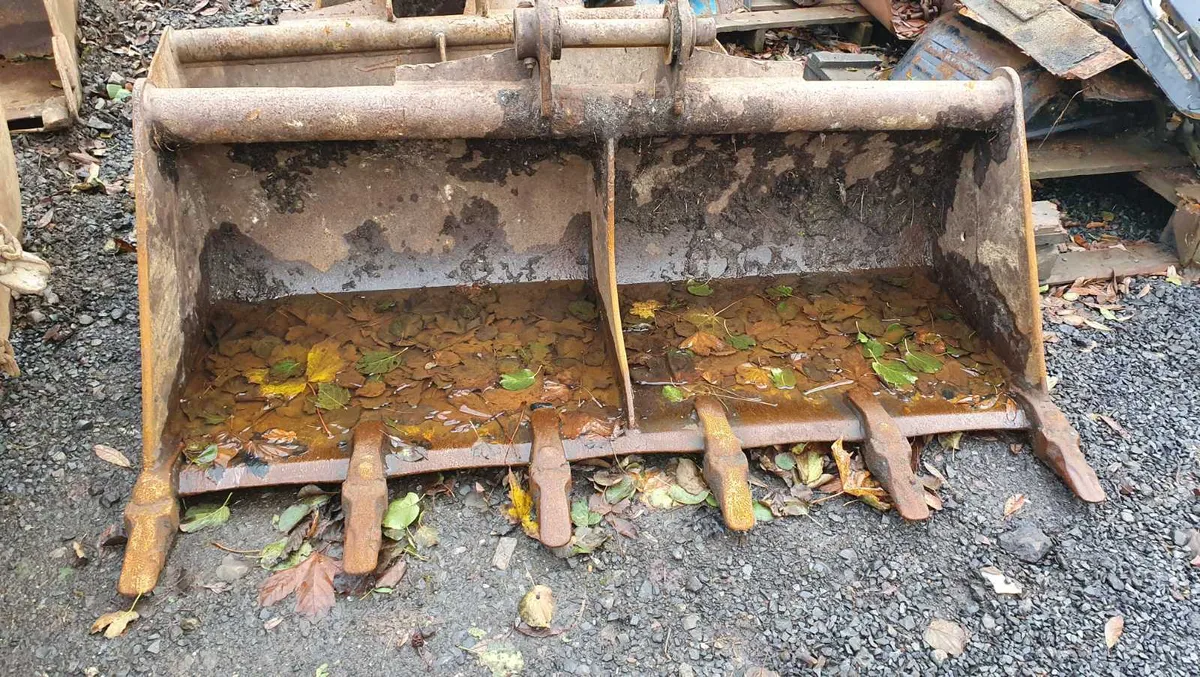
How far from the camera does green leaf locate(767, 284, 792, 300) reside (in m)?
3.05

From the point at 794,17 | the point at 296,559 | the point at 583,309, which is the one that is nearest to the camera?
the point at 296,559

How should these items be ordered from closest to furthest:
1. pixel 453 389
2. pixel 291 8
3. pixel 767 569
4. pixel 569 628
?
1. pixel 569 628
2. pixel 767 569
3. pixel 453 389
4. pixel 291 8

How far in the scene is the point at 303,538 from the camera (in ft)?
7.55

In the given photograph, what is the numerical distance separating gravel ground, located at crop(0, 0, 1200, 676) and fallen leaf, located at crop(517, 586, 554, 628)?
32mm

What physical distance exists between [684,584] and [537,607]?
419mm

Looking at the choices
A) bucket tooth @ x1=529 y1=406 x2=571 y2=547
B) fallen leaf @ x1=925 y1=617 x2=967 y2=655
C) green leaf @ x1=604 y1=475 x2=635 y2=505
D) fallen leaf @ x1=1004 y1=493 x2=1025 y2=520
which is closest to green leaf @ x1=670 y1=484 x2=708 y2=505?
green leaf @ x1=604 y1=475 x2=635 y2=505

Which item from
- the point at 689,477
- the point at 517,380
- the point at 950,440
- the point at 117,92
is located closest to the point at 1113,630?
the point at 950,440

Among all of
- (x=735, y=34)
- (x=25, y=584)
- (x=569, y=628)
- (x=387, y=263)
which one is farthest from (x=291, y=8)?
(x=569, y=628)

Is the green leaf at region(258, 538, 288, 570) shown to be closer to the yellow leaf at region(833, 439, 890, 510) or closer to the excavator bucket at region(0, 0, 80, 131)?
the yellow leaf at region(833, 439, 890, 510)

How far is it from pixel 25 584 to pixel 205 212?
1.27m

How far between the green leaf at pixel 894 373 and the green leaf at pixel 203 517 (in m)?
2.15

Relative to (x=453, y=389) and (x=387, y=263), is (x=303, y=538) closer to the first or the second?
(x=453, y=389)

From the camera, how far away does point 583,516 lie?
238 cm

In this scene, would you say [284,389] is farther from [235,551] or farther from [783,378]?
[783,378]
